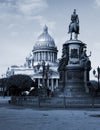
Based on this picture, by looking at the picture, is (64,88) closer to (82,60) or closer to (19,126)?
(82,60)

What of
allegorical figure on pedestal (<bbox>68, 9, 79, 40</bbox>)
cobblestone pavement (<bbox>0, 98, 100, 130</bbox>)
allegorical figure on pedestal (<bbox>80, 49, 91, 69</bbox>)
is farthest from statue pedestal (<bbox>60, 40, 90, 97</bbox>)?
cobblestone pavement (<bbox>0, 98, 100, 130</bbox>)

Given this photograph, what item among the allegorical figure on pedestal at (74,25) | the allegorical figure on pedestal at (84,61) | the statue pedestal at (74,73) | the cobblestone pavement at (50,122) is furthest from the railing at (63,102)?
the cobblestone pavement at (50,122)

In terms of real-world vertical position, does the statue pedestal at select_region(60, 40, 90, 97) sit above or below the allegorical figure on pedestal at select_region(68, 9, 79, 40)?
below

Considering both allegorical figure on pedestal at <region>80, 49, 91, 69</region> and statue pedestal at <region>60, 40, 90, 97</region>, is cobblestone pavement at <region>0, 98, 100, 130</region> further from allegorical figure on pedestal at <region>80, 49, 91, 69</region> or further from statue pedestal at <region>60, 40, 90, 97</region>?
allegorical figure on pedestal at <region>80, 49, 91, 69</region>

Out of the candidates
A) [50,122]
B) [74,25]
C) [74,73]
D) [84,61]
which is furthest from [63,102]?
[50,122]

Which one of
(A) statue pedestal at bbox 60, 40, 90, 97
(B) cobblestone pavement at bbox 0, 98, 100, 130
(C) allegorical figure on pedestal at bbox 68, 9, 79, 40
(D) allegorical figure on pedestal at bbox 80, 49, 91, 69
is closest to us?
(B) cobblestone pavement at bbox 0, 98, 100, 130

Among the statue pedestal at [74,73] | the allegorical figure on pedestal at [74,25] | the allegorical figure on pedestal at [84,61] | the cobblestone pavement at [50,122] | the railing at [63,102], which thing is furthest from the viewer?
the allegorical figure on pedestal at [74,25]

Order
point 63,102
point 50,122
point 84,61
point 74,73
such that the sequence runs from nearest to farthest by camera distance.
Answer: point 50,122, point 63,102, point 74,73, point 84,61

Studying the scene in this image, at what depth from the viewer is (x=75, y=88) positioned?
51062mm

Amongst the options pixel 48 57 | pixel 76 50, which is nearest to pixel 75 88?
pixel 76 50

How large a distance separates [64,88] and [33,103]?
28.7 feet

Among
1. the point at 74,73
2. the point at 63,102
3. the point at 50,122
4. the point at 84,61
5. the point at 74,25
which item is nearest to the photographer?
the point at 50,122

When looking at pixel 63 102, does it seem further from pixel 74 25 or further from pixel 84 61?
pixel 74 25

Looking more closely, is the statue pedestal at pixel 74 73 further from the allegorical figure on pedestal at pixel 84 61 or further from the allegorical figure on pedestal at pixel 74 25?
the allegorical figure on pedestal at pixel 74 25
